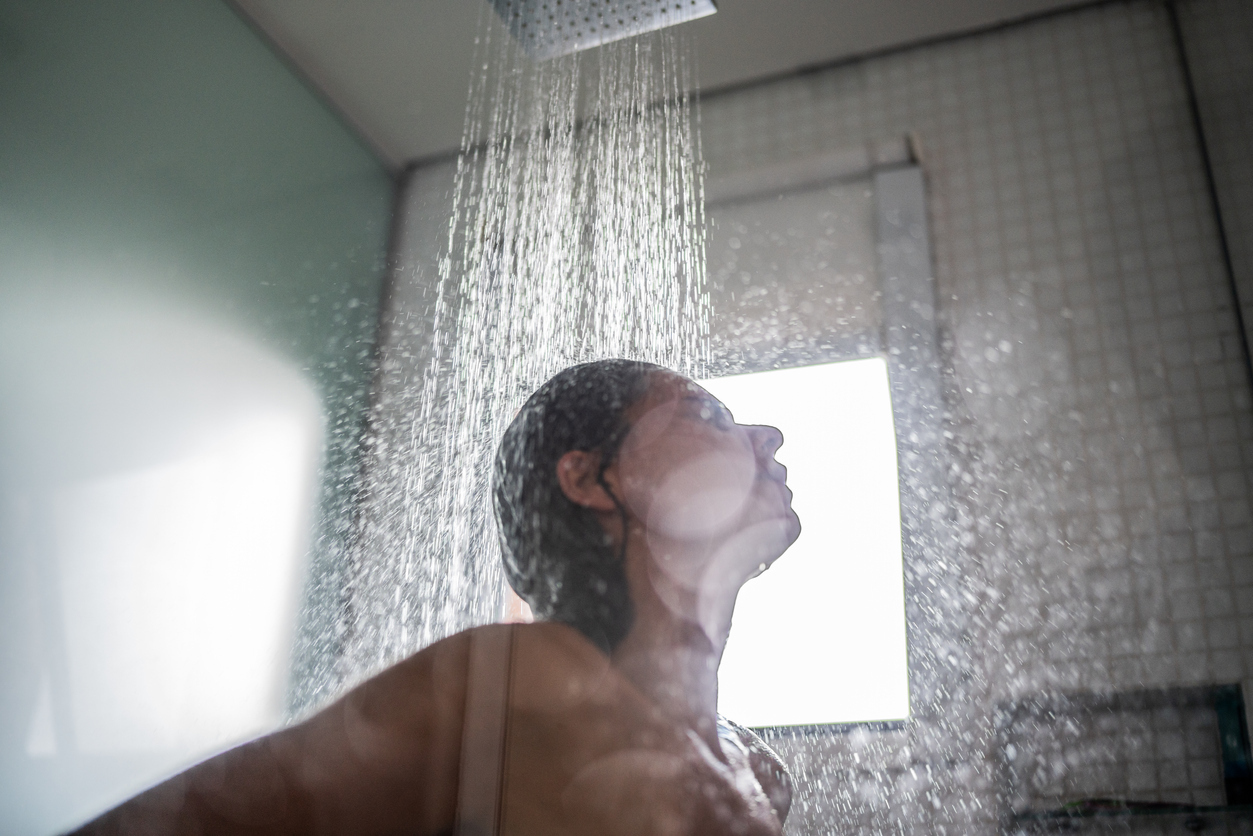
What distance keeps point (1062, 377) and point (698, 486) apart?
0.77m

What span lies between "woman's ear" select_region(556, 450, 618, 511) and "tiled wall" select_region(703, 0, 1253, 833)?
0.61 m

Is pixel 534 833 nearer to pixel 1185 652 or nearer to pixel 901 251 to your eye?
pixel 1185 652

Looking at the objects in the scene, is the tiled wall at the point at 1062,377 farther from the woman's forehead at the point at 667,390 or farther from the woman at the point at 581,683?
the woman's forehead at the point at 667,390

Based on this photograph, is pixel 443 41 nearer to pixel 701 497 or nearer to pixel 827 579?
pixel 827 579

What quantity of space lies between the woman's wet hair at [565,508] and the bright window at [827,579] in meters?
0.48

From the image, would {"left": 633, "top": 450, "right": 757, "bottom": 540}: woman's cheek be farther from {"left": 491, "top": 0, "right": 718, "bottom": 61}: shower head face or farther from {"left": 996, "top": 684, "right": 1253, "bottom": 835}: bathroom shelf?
{"left": 491, "top": 0, "right": 718, "bottom": 61}: shower head face

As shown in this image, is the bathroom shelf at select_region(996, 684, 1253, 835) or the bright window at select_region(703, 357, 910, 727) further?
the bright window at select_region(703, 357, 910, 727)

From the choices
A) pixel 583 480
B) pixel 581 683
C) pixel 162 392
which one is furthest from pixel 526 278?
pixel 581 683

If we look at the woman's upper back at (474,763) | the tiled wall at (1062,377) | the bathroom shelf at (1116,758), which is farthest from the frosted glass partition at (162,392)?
the bathroom shelf at (1116,758)

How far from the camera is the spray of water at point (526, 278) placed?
3.72ft

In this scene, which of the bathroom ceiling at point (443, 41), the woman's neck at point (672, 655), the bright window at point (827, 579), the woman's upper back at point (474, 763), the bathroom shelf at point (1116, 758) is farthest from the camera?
the bathroom ceiling at point (443, 41)

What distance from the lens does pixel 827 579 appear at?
123cm

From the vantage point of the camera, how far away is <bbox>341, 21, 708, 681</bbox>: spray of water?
1.13 meters

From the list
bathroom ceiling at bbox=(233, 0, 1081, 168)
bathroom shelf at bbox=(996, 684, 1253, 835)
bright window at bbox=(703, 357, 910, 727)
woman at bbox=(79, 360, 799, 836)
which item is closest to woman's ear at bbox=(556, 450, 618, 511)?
woman at bbox=(79, 360, 799, 836)
